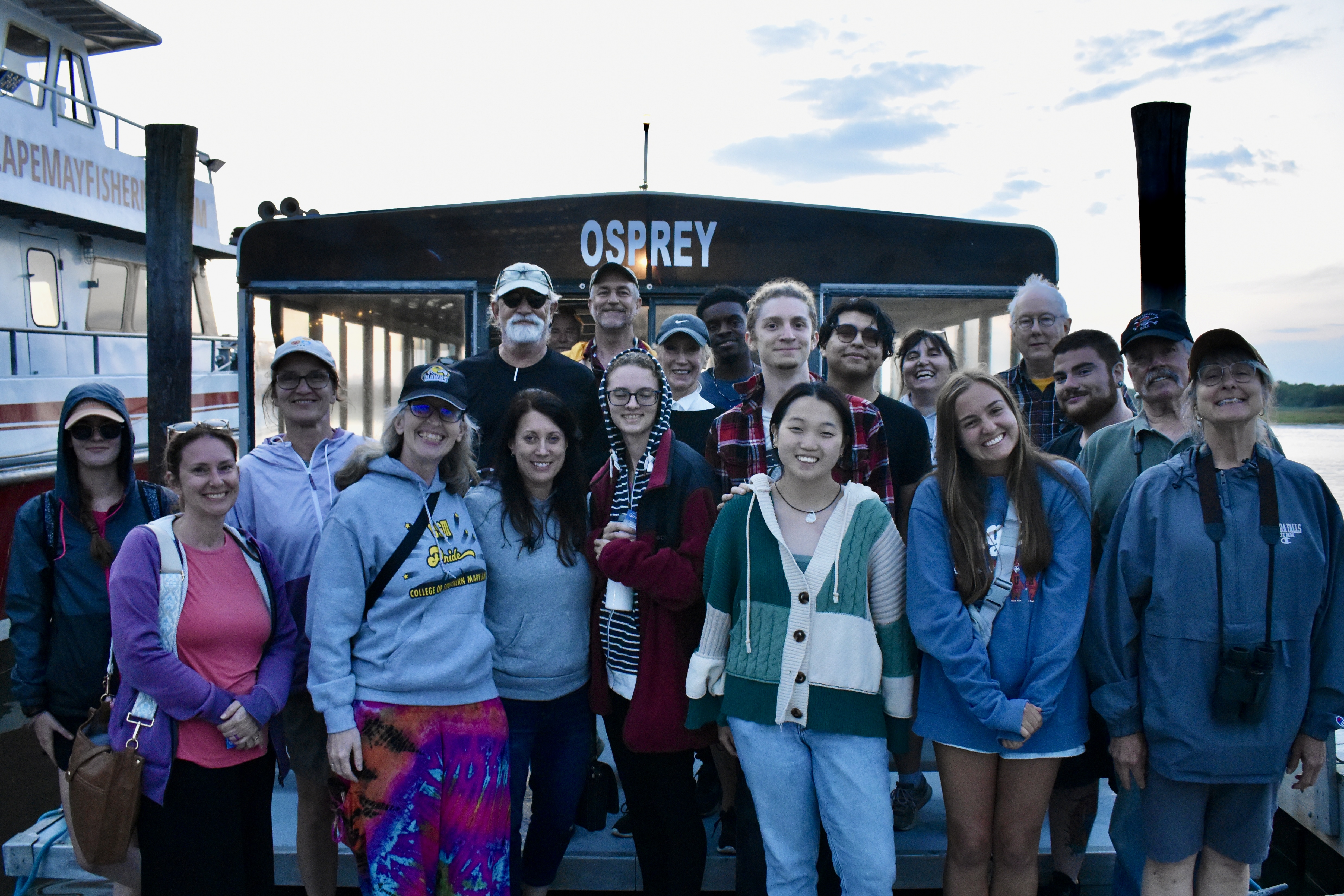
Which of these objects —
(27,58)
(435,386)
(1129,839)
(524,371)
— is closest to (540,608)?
(435,386)

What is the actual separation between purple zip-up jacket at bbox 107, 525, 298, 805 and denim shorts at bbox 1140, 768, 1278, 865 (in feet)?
8.15

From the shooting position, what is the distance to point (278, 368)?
2.86 meters

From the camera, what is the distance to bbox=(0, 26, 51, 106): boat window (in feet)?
37.6

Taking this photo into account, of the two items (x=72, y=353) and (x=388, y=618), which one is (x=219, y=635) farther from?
(x=72, y=353)

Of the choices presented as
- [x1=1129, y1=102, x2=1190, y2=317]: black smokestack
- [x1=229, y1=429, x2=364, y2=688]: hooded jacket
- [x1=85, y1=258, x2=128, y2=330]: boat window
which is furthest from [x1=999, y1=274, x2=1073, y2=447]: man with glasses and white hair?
[x1=85, y1=258, x2=128, y2=330]: boat window

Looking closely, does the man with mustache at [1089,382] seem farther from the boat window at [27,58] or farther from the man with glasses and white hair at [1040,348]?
the boat window at [27,58]

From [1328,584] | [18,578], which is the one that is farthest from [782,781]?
[18,578]

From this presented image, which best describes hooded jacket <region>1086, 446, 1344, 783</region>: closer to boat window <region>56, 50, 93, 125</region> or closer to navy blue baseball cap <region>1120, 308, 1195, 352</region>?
navy blue baseball cap <region>1120, 308, 1195, 352</region>

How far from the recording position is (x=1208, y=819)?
2.42 m

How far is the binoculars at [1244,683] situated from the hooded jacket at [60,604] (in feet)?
10.1

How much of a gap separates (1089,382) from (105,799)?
133 inches

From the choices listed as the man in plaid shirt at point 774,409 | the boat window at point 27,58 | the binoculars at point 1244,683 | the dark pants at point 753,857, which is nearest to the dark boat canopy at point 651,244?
the man in plaid shirt at point 774,409

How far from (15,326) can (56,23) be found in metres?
5.16

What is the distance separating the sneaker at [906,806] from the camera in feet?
10.9
